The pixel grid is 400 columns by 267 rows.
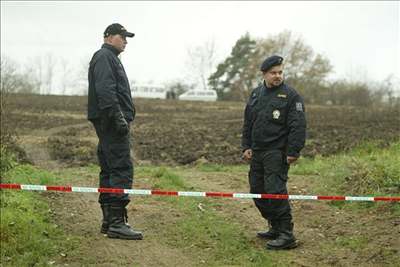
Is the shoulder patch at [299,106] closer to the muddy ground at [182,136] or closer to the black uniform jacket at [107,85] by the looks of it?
the black uniform jacket at [107,85]

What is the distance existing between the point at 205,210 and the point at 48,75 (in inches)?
3413

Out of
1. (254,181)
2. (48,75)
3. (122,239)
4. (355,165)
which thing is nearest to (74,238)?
(122,239)

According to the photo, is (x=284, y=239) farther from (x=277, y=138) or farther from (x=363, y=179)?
(x=363, y=179)

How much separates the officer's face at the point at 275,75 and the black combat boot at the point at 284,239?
5.25 ft

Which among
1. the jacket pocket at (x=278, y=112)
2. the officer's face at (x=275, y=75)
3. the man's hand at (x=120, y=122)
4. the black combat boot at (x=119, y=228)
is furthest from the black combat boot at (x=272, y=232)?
the man's hand at (x=120, y=122)

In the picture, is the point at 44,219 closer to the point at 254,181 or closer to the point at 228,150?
the point at 254,181

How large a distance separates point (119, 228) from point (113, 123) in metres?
1.21

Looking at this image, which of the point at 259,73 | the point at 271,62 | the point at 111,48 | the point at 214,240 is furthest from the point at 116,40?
the point at 259,73

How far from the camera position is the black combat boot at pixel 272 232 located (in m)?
6.25

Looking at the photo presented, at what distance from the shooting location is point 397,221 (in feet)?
21.2

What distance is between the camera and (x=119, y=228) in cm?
617

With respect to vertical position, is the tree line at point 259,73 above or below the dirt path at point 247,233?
above

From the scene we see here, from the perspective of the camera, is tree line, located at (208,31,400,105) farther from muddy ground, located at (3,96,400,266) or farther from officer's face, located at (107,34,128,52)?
officer's face, located at (107,34,128,52)

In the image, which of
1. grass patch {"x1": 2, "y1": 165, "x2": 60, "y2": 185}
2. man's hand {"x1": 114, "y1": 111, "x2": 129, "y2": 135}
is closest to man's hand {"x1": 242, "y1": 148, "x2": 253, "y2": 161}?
man's hand {"x1": 114, "y1": 111, "x2": 129, "y2": 135}
